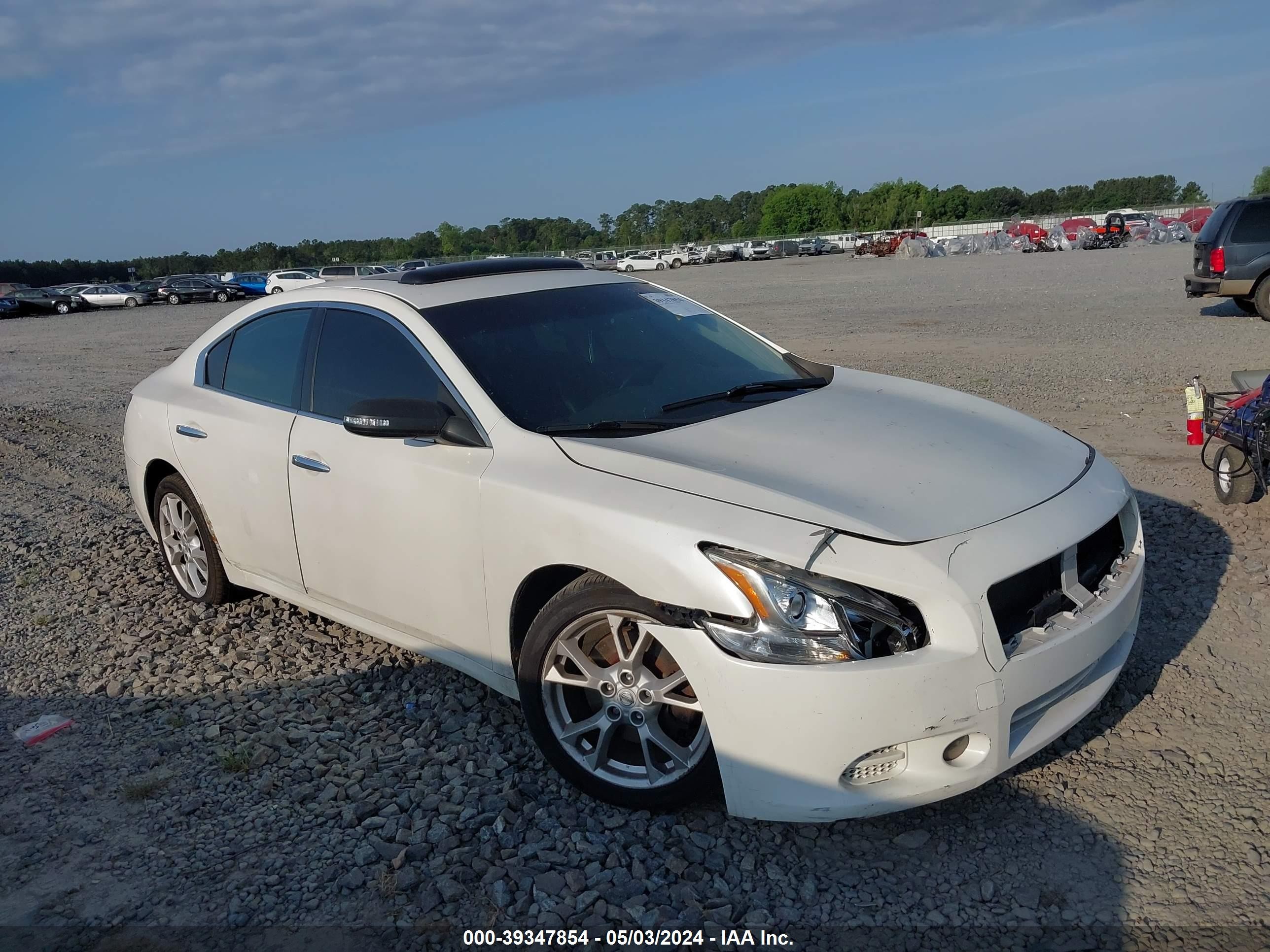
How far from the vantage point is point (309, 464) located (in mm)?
4094

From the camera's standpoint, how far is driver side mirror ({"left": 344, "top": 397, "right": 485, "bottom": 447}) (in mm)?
3545

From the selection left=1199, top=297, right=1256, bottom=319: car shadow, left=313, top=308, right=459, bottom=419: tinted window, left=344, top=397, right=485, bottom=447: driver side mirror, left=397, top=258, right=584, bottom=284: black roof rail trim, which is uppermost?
left=397, top=258, right=584, bottom=284: black roof rail trim

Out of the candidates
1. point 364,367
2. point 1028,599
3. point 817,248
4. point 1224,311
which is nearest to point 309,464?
point 364,367

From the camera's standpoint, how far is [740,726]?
9.24ft

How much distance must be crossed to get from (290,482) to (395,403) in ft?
2.92

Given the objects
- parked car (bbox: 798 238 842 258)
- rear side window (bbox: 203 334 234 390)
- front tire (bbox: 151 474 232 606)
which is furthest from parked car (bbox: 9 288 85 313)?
parked car (bbox: 798 238 842 258)

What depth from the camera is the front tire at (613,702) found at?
9.98 ft

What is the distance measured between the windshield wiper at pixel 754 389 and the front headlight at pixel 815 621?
1.14 m

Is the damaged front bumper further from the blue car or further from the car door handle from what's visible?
the blue car

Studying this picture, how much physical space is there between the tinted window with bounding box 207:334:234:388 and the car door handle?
1.00 metres

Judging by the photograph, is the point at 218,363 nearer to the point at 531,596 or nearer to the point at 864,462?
the point at 531,596

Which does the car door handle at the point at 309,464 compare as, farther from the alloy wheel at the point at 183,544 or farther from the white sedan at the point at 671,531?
the alloy wheel at the point at 183,544

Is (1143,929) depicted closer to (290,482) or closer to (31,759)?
(290,482)

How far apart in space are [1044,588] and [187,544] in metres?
4.21
